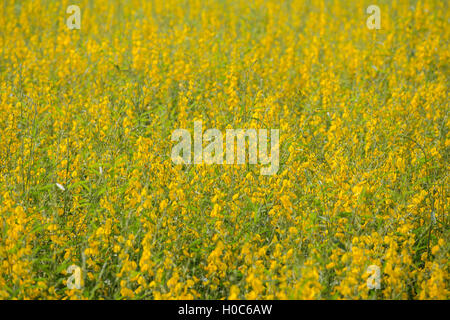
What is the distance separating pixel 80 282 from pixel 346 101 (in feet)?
11.4

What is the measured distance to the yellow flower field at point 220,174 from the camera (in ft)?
9.25

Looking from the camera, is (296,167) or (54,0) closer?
(296,167)

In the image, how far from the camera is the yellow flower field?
2.82 m

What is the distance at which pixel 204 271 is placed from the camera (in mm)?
3205

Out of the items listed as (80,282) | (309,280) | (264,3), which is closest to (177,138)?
(80,282)

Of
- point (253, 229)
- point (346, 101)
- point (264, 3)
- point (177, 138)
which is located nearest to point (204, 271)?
point (253, 229)

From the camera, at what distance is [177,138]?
4.12 m

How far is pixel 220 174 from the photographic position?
361 centimetres

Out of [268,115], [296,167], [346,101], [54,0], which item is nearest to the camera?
[296,167]

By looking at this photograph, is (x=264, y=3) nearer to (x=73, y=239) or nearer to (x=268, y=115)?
(x=268, y=115)
